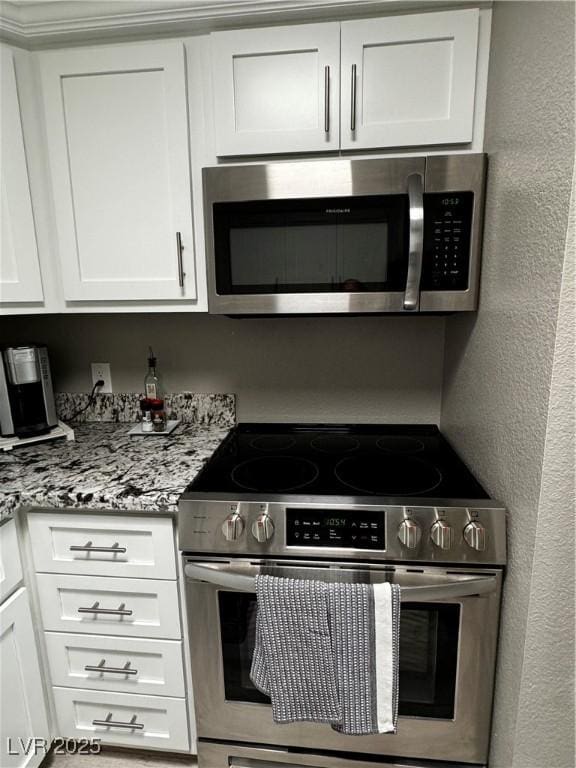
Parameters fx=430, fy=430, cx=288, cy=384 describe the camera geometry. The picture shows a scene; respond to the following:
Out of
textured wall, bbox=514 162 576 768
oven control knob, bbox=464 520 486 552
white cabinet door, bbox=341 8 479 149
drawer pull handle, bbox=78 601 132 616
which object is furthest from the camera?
drawer pull handle, bbox=78 601 132 616

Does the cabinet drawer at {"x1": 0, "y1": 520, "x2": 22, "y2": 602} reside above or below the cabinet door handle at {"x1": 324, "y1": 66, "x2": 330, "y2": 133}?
below

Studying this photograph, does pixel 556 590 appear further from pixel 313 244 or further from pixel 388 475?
pixel 313 244

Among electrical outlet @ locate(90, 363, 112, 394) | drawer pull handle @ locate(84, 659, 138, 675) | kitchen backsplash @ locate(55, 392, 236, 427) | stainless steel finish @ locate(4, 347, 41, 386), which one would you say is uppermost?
stainless steel finish @ locate(4, 347, 41, 386)

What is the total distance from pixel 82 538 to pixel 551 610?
1.15 metres

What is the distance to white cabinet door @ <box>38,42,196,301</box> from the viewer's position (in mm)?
1209

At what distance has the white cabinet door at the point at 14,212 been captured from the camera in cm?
123

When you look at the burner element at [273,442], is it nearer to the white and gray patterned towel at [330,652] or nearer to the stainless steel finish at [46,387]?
the white and gray patterned towel at [330,652]

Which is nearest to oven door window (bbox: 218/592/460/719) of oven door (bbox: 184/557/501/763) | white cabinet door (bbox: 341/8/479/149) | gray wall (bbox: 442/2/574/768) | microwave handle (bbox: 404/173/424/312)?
oven door (bbox: 184/557/501/763)

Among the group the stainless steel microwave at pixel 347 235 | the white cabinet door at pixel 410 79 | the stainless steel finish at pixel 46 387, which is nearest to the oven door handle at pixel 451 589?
the stainless steel microwave at pixel 347 235

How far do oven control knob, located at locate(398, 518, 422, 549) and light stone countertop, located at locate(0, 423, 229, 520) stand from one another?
562mm

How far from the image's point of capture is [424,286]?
118cm

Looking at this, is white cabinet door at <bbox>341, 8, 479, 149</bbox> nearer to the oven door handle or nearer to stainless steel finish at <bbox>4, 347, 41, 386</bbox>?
the oven door handle

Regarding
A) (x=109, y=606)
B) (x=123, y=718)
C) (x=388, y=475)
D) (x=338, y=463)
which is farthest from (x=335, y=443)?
→ (x=123, y=718)

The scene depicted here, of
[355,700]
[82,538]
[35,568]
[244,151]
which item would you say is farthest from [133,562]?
[244,151]
